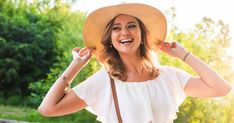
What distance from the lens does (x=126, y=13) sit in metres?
2.26

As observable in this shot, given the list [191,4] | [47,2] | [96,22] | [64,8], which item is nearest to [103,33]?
[96,22]

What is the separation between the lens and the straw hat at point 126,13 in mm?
2258

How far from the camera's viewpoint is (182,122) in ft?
20.1

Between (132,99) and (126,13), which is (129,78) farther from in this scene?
(126,13)

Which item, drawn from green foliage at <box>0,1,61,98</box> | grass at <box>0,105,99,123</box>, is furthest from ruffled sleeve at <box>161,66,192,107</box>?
green foliage at <box>0,1,61,98</box>

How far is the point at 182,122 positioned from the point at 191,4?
6.48 ft

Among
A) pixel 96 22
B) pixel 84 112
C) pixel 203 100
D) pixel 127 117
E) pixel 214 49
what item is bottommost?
pixel 84 112

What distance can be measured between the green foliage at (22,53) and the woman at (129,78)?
26.5ft

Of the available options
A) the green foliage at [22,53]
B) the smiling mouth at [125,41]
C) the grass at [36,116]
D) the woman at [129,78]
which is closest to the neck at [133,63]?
the woman at [129,78]

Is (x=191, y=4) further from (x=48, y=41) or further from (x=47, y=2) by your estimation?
(x=47, y=2)

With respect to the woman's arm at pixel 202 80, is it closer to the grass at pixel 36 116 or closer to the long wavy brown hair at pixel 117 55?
the long wavy brown hair at pixel 117 55


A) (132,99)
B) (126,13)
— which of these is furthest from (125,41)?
(132,99)

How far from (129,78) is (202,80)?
0.32 metres

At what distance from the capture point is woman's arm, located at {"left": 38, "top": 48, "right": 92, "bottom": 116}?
2.21 meters
